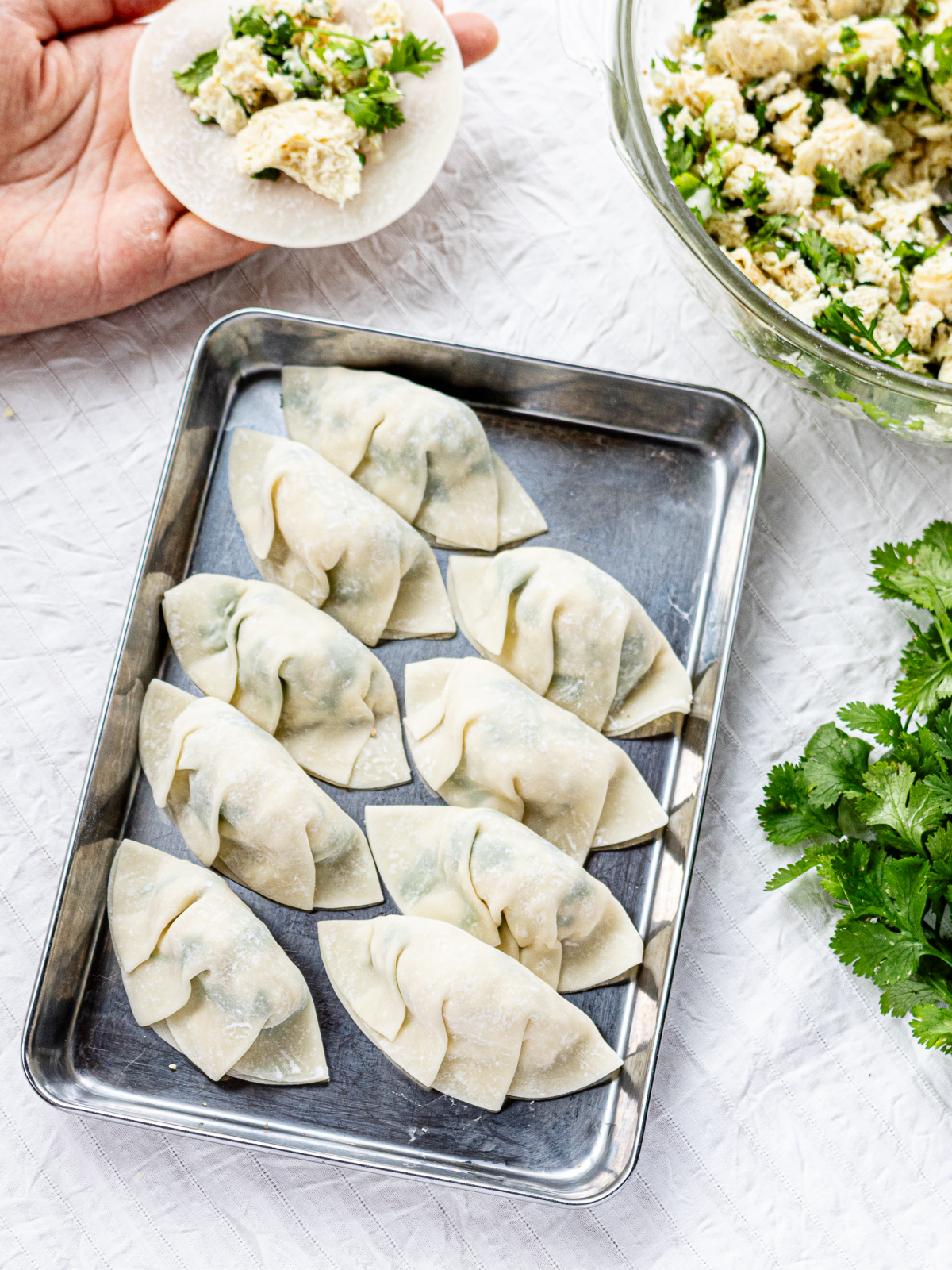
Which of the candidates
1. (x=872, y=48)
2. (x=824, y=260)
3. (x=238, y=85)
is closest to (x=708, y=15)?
(x=872, y=48)

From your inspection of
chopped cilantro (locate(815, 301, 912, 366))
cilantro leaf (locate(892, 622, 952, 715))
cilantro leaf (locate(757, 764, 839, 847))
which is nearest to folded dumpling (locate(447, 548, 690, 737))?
cilantro leaf (locate(757, 764, 839, 847))

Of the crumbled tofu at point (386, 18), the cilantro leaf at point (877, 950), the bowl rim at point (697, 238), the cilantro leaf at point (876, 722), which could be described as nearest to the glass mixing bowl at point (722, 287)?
the bowl rim at point (697, 238)

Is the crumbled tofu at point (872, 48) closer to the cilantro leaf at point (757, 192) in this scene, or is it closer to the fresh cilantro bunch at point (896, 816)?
the cilantro leaf at point (757, 192)

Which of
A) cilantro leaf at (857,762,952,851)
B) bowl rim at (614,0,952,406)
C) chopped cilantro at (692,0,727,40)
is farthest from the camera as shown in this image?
chopped cilantro at (692,0,727,40)

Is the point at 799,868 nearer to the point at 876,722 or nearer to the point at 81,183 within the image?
the point at 876,722

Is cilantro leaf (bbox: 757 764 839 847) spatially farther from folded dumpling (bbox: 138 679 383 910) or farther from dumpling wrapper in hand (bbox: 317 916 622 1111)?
folded dumpling (bbox: 138 679 383 910)

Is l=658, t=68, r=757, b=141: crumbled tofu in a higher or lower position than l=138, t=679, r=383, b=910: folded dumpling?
higher
